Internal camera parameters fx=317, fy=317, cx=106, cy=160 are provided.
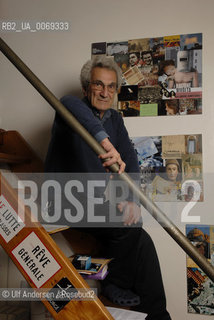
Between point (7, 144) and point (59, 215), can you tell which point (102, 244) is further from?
point (7, 144)

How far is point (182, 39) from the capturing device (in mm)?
1724

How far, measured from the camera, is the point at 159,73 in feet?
5.78

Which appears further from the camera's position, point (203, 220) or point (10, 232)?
point (203, 220)

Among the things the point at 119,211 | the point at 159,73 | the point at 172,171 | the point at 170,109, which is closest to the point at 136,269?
the point at 119,211

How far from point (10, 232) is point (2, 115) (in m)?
1.21

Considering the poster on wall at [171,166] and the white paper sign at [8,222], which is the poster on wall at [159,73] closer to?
the poster on wall at [171,166]

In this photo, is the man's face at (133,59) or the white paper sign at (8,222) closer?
the white paper sign at (8,222)

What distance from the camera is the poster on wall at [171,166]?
167cm

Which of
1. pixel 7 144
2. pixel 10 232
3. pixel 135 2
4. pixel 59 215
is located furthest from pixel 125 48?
pixel 10 232

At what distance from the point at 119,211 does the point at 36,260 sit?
0.66 m

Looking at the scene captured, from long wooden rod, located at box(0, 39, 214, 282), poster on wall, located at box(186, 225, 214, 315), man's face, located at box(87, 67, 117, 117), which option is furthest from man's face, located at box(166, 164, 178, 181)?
long wooden rod, located at box(0, 39, 214, 282)

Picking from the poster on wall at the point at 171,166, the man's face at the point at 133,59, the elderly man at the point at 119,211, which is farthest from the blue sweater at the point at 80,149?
the man's face at the point at 133,59

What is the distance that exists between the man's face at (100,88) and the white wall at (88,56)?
0.23 metres

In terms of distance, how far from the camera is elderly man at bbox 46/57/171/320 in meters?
1.48
